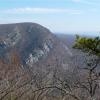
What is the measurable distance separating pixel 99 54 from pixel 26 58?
604ft

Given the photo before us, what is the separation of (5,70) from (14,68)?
1893 mm

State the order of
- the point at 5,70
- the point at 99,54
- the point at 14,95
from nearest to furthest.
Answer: the point at 99,54
the point at 14,95
the point at 5,70

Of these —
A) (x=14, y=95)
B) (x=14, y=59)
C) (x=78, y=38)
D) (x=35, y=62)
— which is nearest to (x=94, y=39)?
(x=78, y=38)

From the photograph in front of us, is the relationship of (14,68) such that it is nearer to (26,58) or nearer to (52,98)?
(52,98)

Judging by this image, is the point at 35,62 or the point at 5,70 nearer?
the point at 5,70

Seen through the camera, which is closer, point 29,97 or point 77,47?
point 77,47

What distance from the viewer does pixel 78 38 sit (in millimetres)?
16734

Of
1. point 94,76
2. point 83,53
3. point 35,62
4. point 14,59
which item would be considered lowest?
point 35,62

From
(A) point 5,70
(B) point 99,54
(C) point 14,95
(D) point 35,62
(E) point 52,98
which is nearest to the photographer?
(B) point 99,54

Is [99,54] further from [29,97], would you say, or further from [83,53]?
[29,97]

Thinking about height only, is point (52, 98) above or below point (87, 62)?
below

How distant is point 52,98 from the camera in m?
64.4

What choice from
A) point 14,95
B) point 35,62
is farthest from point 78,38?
point 35,62

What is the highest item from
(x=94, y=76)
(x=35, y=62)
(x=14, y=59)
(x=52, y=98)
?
(x=94, y=76)
